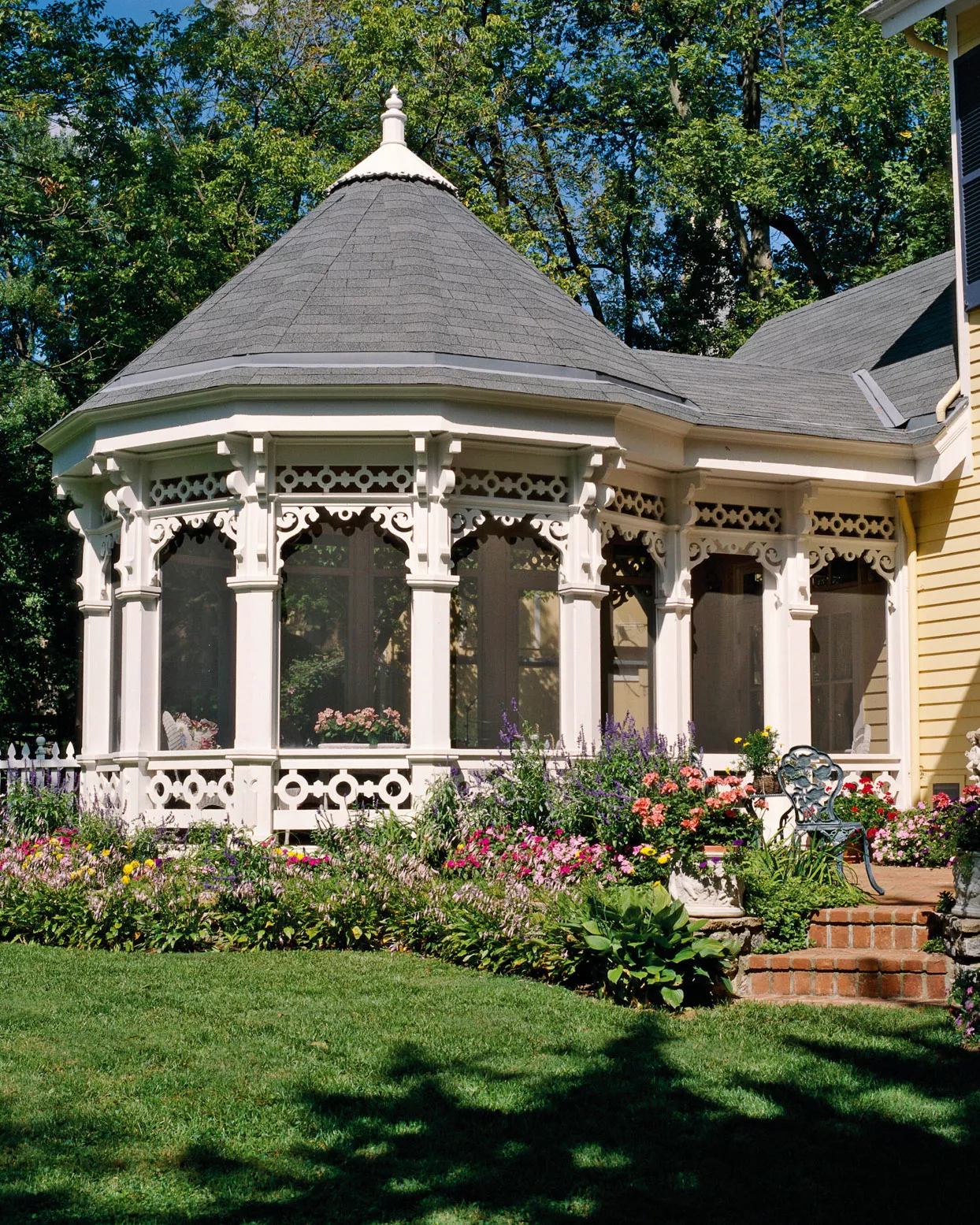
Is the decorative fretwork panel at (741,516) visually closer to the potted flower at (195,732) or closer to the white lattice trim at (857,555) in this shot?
the white lattice trim at (857,555)

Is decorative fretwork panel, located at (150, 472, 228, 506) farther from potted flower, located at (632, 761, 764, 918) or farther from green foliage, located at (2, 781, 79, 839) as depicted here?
potted flower, located at (632, 761, 764, 918)

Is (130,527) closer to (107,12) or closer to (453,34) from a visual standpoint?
(107,12)

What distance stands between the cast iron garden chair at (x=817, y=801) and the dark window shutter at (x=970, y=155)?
4253 millimetres

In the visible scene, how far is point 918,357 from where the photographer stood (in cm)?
1370

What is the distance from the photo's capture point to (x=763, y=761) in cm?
1130

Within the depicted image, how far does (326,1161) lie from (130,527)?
23.0 feet

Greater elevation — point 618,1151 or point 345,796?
point 345,796

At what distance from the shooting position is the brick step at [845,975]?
7.20 m

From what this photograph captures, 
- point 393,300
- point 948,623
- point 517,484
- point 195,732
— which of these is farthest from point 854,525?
point 195,732

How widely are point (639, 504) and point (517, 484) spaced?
1.33 m

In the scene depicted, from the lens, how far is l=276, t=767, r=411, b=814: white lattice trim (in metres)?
9.80

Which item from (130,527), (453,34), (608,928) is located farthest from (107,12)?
(608,928)

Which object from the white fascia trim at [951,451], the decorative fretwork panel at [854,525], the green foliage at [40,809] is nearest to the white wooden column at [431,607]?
the green foliage at [40,809]

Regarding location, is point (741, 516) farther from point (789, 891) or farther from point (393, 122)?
point (789, 891)
